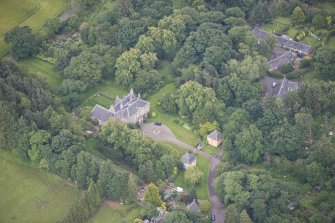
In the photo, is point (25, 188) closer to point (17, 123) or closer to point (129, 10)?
point (17, 123)

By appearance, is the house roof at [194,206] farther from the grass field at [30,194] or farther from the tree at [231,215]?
the grass field at [30,194]

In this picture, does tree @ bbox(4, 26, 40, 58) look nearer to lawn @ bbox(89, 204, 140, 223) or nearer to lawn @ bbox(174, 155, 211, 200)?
lawn @ bbox(89, 204, 140, 223)

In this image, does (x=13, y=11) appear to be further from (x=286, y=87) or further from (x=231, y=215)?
(x=231, y=215)

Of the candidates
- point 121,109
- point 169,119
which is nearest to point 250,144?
point 169,119

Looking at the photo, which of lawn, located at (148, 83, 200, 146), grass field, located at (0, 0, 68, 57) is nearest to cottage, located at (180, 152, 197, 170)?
lawn, located at (148, 83, 200, 146)

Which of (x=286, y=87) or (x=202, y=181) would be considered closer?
(x=202, y=181)

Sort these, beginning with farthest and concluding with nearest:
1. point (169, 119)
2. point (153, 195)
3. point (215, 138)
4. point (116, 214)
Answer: point (169, 119)
point (215, 138)
point (116, 214)
point (153, 195)

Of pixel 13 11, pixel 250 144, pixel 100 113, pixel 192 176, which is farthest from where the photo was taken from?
pixel 13 11
